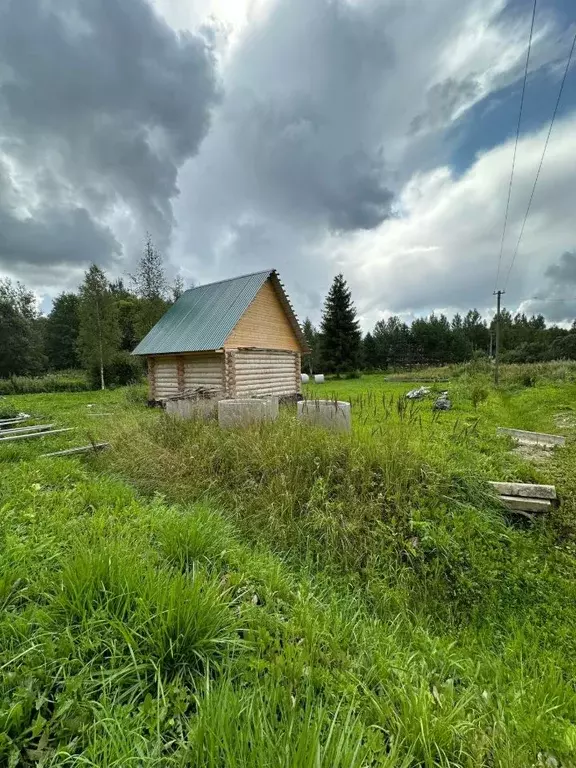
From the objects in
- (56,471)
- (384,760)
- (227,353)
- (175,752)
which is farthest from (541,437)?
(227,353)

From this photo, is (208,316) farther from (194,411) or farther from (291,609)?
(291,609)

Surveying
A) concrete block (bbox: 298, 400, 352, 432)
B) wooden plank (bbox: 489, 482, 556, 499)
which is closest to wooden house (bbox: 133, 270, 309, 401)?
concrete block (bbox: 298, 400, 352, 432)

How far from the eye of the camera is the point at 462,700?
72.2 inches

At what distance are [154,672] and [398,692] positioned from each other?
120 centimetres

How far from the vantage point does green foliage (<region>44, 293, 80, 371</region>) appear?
4428 cm

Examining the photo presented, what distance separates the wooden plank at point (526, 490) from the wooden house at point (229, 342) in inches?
392

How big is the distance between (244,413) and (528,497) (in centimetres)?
439

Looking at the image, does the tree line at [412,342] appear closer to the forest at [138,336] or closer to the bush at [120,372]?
the forest at [138,336]

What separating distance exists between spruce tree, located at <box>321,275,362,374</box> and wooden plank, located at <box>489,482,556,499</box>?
1322 inches

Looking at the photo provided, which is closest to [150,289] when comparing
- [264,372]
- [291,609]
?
[264,372]

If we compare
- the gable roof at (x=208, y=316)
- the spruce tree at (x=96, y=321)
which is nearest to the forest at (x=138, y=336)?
the spruce tree at (x=96, y=321)

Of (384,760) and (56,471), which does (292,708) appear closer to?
(384,760)

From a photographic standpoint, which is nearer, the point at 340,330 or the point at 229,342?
the point at 229,342

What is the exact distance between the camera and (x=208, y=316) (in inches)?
580
